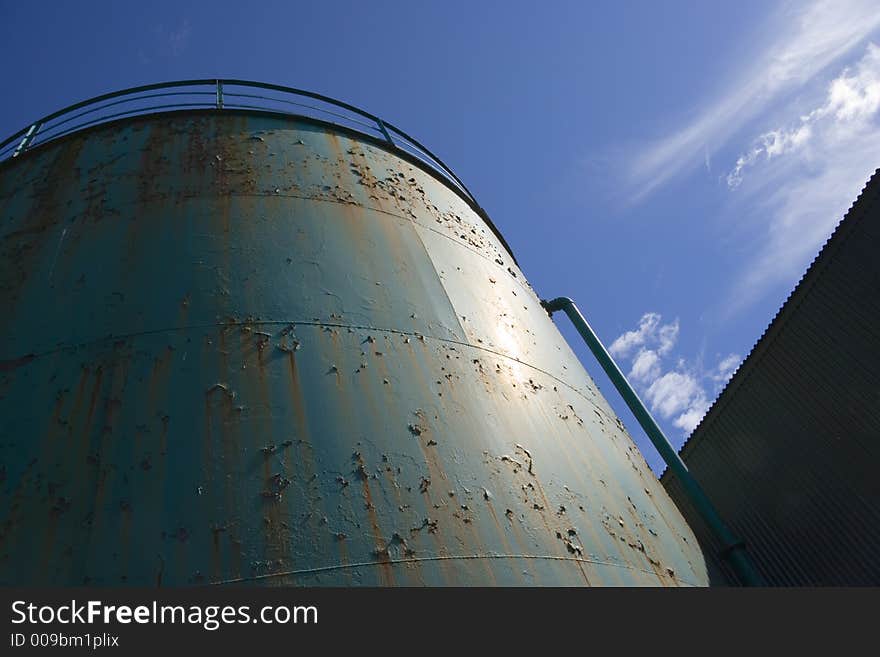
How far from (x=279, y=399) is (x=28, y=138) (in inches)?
176

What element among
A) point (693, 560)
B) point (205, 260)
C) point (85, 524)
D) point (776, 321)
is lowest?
point (693, 560)

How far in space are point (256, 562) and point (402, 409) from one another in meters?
0.87

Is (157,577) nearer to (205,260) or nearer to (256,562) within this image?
(256,562)

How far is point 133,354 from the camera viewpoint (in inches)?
103

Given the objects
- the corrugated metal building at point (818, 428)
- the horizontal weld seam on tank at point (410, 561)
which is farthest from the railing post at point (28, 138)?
the corrugated metal building at point (818, 428)

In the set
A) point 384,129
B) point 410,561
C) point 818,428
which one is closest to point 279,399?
point 410,561

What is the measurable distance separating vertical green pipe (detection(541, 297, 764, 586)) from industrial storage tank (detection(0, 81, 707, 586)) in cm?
80

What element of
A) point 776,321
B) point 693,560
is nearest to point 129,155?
point 693,560

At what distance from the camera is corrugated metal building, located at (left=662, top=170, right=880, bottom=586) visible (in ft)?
25.7

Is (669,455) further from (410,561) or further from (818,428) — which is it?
(818,428)

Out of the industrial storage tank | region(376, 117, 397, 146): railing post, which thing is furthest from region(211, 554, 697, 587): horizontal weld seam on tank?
region(376, 117, 397, 146): railing post

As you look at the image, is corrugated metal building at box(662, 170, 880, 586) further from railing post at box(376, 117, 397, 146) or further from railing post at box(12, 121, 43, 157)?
railing post at box(12, 121, 43, 157)

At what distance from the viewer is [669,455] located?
5477 mm

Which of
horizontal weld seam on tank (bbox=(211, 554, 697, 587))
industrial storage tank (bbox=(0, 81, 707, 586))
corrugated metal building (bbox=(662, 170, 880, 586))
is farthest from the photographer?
corrugated metal building (bbox=(662, 170, 880, 586))
